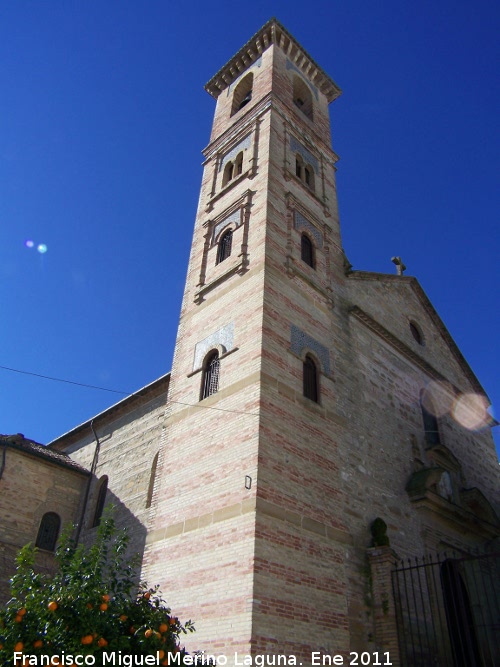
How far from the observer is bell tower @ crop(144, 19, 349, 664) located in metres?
8.29

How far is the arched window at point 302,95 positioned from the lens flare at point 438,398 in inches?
419

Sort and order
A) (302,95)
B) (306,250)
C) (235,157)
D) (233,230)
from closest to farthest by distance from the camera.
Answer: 1. (233,230)
2. (306,250)
3. (235,157)
4. (302,95)

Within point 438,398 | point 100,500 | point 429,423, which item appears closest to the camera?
point 429,423

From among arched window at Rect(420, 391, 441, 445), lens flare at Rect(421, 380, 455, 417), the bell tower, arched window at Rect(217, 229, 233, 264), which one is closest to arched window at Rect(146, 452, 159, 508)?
the bell tower

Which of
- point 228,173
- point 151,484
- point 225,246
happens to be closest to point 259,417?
point 151,484

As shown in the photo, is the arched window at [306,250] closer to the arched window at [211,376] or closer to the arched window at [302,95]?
the arched window at [211,376]

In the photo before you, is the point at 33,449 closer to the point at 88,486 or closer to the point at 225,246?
the point at 88,486

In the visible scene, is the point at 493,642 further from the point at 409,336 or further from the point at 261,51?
the point at 261,51

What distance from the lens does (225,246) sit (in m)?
14.0

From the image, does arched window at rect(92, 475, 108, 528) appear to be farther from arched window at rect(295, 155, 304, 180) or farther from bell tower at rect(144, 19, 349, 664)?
arched window at rect(295, 155, 304, 180)

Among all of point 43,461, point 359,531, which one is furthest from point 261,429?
point 43,461

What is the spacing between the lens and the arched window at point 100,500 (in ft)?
48.4

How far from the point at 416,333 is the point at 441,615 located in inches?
337

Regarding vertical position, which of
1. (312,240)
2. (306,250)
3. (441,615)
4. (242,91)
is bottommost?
(441,615)
